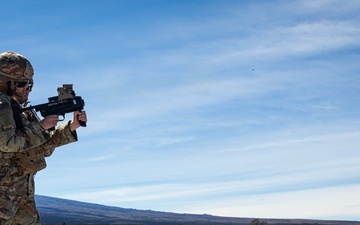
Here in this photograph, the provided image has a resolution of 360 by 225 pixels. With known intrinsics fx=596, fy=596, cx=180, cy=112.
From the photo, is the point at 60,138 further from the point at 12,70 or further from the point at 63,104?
the point at 12,70

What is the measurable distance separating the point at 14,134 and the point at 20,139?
117 millimetres

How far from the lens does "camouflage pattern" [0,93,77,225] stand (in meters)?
8.95

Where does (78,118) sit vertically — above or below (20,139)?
above

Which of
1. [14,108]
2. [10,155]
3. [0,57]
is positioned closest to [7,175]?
[10,155]

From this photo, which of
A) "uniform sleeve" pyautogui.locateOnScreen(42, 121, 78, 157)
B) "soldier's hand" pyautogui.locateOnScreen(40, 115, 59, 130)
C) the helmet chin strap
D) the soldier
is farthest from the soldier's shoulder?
"uniform sleeve" pyautogui.locateOnScreen(42, 121, 78, 157)

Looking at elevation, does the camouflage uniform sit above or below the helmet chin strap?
below

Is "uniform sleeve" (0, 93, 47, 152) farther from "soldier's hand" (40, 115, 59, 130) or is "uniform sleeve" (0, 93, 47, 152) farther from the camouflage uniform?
"soldier's hand" (40, 115, 59, 130)

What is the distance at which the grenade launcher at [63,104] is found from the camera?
959cm

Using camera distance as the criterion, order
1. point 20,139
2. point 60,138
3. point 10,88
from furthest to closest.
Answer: point 60,138 < point 10,88 < point 20,139

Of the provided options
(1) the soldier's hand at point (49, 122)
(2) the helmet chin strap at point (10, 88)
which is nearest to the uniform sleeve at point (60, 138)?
(1) the soldier's hand at point (49, 122)

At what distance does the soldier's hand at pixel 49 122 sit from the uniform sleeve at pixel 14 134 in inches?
6.1

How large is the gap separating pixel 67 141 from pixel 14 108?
1.07 m

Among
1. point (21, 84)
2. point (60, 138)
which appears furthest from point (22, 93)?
point (60, 138)

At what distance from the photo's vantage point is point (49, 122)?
9.45 m
